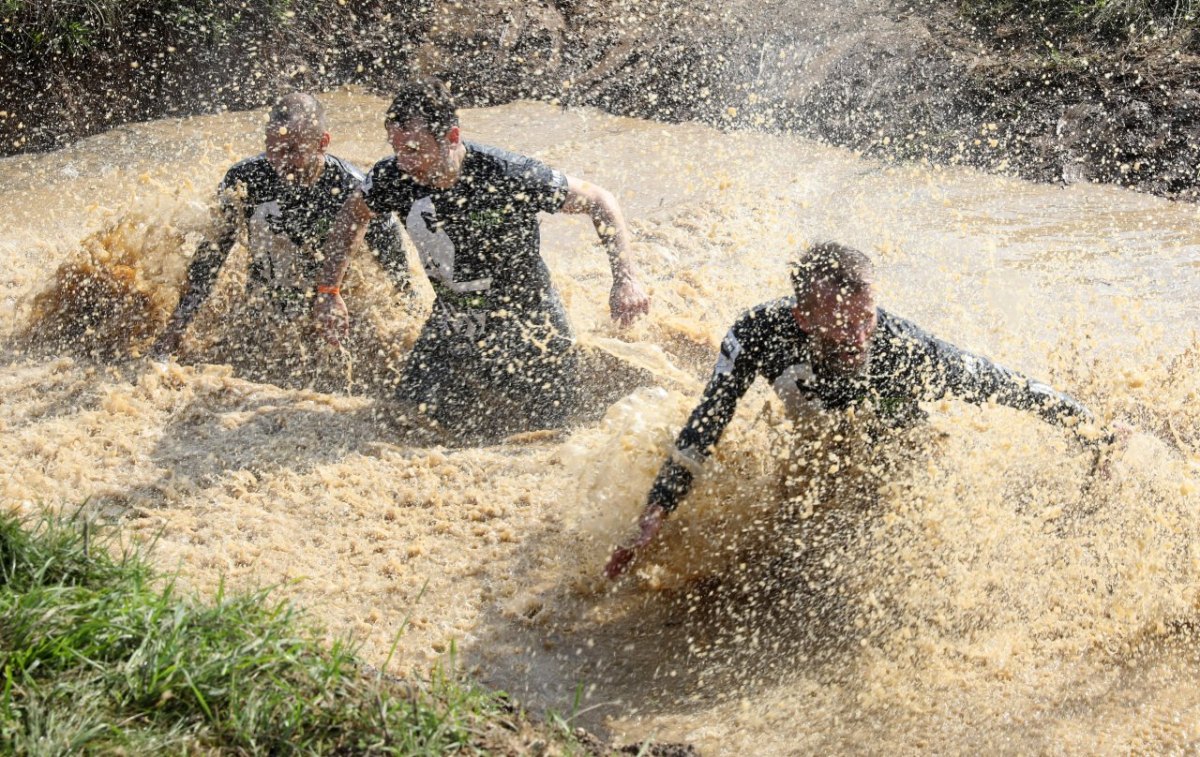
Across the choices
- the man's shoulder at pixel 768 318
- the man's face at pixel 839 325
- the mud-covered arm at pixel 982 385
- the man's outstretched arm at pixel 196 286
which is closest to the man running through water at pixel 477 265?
the man's outstretched arm at pixel 196 286

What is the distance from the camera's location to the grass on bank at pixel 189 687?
8.04 ft

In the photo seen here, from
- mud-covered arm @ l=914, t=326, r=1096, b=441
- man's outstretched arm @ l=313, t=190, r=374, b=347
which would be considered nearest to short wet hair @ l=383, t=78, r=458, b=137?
man's outstretched arm @ l=313, t=190, r=374, b=347

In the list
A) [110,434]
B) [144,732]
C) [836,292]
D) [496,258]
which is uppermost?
[836,292]

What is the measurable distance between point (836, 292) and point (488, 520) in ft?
5.78

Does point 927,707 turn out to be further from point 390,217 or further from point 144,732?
point 390,217

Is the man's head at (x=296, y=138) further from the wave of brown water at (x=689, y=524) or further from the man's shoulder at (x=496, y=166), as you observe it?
the man's shoulder at (x=496, y=166)

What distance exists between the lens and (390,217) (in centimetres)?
566

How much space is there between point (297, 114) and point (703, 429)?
9.63ft

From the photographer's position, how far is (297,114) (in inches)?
215

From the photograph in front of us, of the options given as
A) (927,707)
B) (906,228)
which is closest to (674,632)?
(927,707)

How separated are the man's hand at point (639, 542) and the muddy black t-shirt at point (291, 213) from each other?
99.5 inches

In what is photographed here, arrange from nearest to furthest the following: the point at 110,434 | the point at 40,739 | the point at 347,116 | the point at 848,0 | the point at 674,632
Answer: the point at 40,739
the point at 674,632
the point at 110,434
the point at 347,116
the point at 848,0

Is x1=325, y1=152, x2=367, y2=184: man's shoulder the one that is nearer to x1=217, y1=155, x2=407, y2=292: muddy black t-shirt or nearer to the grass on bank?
x1=217, y1=155, x2=407, y2=292: muddy black t-shirt

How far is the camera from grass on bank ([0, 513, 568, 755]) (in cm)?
245
